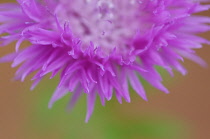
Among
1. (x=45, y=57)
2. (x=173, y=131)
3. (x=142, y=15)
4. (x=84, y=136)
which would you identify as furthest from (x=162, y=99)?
(x=45, y=57)

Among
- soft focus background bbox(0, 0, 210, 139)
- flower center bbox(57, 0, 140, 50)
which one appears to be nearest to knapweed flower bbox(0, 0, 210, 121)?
flower center bbox(57, 0, 140, 50)

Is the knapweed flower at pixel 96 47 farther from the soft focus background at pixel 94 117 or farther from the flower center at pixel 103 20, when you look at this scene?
the soft focus background at pixel 94 117

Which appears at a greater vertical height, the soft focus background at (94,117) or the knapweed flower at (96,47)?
the knapweed flower at (96,47)

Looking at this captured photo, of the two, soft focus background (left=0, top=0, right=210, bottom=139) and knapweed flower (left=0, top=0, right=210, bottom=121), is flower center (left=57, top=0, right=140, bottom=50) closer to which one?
knapweed flower (left=0, top=0, right=210, bottom=121)

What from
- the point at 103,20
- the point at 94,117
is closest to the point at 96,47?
the point at 103,20

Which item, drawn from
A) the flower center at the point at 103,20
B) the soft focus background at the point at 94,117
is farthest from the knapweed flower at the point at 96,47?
the soft focus background at the point at 94,117

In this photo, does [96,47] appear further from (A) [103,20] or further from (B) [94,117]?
(B) [94,117]

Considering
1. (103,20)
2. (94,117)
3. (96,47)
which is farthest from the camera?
(94,117)

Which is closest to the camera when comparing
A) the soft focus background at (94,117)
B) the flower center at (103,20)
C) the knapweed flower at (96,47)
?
the knapweed flower at (96,47)
